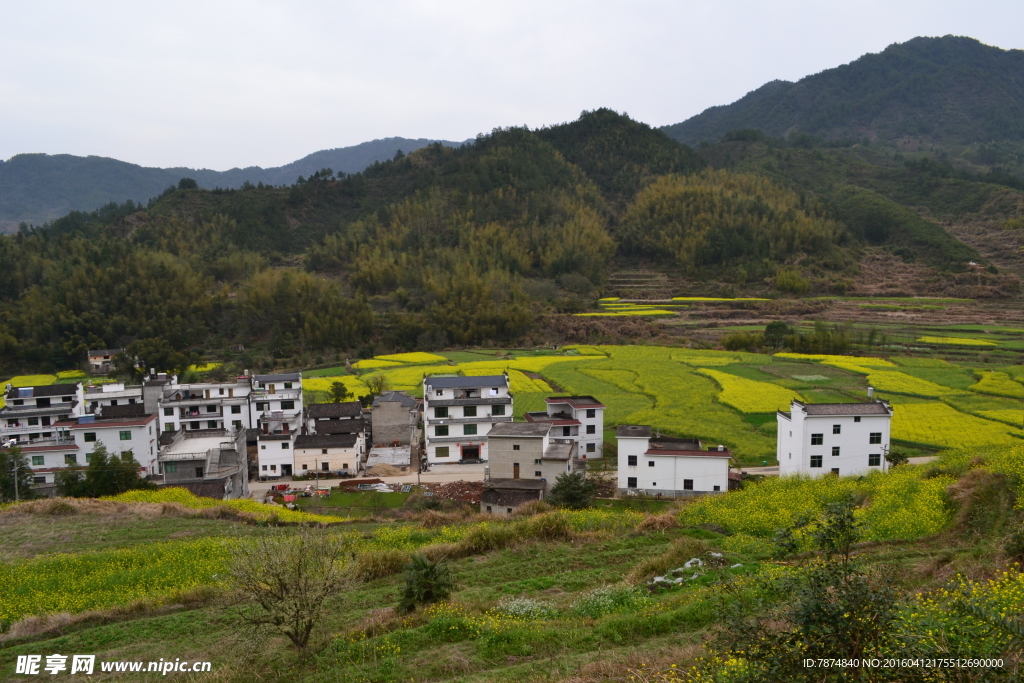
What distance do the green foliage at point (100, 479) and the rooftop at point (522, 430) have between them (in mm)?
13830

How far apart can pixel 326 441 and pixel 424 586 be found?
19494 mm

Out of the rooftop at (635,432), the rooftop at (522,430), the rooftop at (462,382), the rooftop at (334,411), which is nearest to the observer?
the rooftop at (635,432)

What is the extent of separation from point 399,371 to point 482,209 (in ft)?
184


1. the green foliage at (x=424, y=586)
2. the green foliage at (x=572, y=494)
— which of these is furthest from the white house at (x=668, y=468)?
the green foliage at (x=424, y=586)

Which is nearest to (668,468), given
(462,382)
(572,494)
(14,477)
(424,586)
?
(572,494)

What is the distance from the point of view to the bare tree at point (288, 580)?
30.2 feet

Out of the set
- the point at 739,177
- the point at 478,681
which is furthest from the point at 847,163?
the point at 478,681

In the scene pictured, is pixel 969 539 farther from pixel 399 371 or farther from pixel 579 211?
pixel 579 211

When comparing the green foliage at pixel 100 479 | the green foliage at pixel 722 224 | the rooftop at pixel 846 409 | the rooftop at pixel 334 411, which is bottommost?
the green foliage at pixel 100 479

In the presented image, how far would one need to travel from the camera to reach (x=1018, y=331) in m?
57.2

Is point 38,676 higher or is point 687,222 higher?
point 687,222

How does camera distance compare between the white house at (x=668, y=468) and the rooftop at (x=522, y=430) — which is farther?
→ the rooftop at (x=522, y=430)

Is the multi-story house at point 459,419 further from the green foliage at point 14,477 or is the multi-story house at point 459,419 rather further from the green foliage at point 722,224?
the green foliage at point 722,224

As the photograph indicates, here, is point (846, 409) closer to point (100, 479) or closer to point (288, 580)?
point (288, 580)
